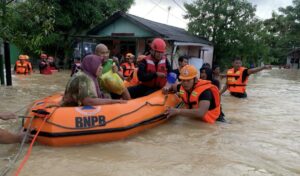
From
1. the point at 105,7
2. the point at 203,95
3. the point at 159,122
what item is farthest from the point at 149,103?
the point at 105,7

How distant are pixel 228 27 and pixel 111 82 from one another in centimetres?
1549

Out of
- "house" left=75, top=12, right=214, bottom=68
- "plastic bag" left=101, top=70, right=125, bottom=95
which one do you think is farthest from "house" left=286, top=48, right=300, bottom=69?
"plastic bag" left=101, top=70, right=125, bottom=95

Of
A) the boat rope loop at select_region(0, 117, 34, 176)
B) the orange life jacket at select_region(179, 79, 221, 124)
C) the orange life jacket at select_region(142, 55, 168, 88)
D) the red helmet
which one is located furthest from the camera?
the orange life jacket at select_region(142, 55, 168, 88)

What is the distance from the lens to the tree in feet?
60.0

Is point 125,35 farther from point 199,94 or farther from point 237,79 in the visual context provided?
point 199,94

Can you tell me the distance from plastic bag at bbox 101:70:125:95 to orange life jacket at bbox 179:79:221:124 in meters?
0.98

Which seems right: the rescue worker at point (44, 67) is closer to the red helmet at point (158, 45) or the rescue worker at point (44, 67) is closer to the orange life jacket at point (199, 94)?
the red helmet at point (158, 45)

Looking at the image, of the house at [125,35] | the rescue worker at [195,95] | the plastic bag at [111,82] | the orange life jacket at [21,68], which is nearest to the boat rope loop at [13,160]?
the plastic bag at [111,82]

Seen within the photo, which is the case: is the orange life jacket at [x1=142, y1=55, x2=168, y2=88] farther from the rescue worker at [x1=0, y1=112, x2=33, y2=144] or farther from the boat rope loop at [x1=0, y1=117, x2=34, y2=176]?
the rescue worker at [x1=0, y1=112, x2=33, y2=144]

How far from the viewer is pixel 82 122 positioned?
3617 mm

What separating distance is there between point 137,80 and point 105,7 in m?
12.8

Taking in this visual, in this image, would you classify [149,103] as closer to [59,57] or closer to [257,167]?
[257,167]

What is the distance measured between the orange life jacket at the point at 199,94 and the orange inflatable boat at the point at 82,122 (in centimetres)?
89

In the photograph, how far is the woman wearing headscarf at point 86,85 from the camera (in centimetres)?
371
